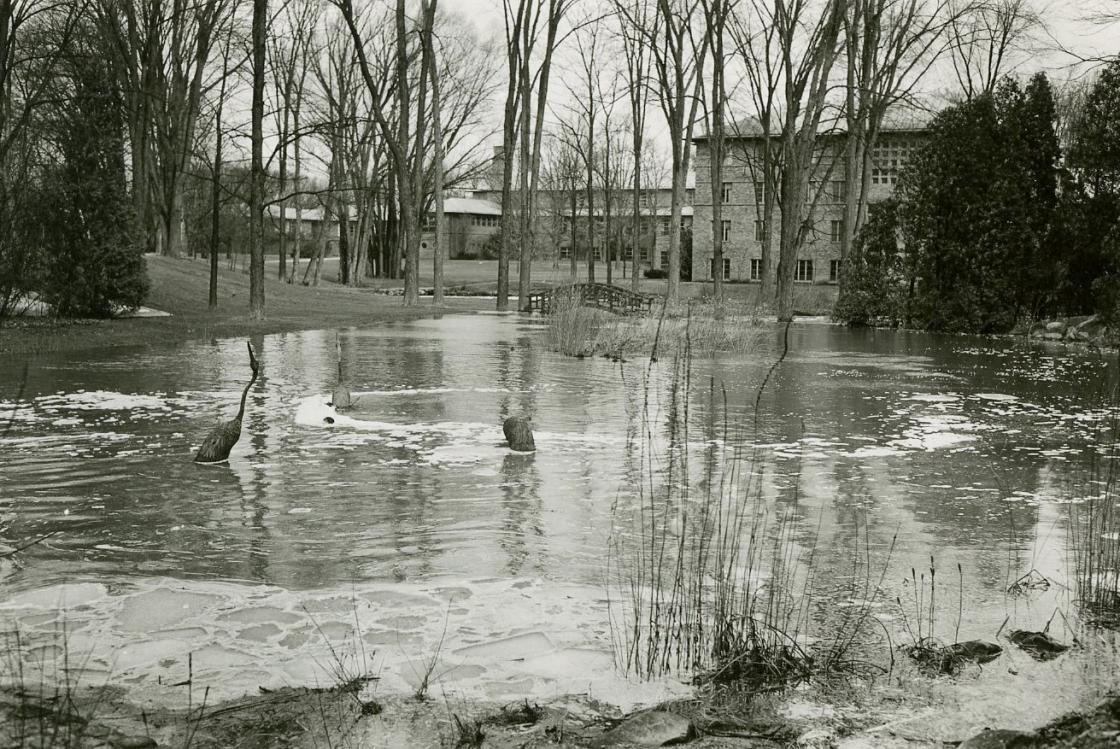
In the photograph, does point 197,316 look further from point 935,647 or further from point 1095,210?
point 935,647

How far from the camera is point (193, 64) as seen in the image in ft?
137

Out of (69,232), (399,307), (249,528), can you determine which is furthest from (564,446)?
(399,307)

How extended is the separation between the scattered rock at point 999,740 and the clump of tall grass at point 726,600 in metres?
0.78

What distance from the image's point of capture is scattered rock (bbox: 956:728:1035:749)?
3484 millimetres

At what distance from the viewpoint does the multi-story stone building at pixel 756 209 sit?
57312 mm

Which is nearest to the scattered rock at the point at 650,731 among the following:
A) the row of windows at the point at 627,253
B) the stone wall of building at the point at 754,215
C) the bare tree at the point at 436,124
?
the bare tree at the point at 436,124

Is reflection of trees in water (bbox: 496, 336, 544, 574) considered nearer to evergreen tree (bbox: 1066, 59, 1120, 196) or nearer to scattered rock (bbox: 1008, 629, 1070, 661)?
scattered rock (bbox: 1008, 629, 1070, 661)

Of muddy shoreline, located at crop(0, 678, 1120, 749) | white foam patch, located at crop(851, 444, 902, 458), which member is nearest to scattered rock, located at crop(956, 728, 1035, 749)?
muddy shoreline, located at crop(0, 678, 1120, 749)

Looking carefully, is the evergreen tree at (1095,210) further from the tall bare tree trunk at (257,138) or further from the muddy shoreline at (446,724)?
the muddy shoreline at (446,724)

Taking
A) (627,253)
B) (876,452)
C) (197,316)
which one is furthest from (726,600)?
(627,253)

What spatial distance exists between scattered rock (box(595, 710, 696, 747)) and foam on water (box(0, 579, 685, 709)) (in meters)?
0.31

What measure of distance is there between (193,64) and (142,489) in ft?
127

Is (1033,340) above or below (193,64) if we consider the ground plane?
below

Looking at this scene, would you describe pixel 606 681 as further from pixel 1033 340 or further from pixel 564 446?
pixel 1033 340
